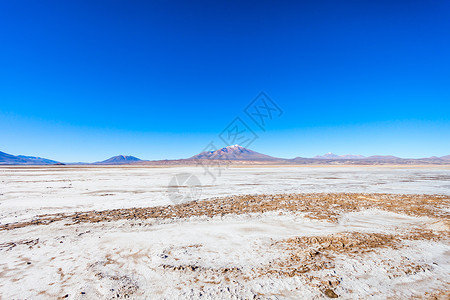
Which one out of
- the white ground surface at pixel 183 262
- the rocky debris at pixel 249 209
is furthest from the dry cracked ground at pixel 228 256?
the rocky debris at pixel 249 209

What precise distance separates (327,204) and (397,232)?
3930 millimetres

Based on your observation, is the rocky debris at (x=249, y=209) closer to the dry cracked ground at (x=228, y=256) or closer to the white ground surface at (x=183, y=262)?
the dry cracked ground at (x=228, y=256)

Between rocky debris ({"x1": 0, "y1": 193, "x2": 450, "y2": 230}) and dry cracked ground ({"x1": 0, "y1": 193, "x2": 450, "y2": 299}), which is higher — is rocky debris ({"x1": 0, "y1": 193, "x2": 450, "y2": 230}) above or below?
above

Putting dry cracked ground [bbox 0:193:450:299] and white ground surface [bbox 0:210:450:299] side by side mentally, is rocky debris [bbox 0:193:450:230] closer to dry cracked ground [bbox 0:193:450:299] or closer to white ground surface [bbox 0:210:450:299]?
dry cracked ground [bbox 0:193:450:299]

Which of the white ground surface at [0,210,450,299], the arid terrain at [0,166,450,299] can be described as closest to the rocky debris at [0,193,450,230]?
the arid terrain at [0,166,450,299]

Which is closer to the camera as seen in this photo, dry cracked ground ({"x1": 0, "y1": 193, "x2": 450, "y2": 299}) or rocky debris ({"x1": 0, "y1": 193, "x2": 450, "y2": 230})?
dry cracked ground ({"x1": 0, "y1": 193, "x2": 450, "y2": 299})

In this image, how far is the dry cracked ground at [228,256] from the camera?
3.72 metres

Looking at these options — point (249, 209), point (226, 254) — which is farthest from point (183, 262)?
point (249, 209)

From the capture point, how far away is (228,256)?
5016 millimetres

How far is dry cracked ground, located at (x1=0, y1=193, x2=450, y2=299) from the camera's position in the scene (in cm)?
372

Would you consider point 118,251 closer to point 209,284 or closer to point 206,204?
point 209,284

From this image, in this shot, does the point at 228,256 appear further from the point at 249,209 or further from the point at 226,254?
the point at 249,209

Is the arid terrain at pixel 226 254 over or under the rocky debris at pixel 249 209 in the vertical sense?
under

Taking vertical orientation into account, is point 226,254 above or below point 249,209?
below
